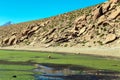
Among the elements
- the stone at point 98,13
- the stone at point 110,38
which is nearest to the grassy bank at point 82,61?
the stone at point 110,38

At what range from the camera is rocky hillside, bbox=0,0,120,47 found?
285ft

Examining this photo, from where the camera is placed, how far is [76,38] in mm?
93750

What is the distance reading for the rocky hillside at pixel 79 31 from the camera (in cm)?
8694

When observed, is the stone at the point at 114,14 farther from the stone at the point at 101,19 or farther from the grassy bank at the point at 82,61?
the grassy bank at the point at 82,61

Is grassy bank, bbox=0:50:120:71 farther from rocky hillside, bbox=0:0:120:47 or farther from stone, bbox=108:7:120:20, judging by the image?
stone, bbox=108:7:120:20

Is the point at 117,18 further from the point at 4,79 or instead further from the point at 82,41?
the point at 4,79

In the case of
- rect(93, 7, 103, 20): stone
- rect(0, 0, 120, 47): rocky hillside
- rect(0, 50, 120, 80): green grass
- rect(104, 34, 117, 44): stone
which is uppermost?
rect(93, 7, 103, 20): stone

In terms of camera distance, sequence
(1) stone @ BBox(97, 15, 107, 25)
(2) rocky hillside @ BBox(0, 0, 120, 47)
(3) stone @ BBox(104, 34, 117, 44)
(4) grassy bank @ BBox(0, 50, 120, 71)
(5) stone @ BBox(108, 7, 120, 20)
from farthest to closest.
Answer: (1) stone @ BBox(97, 15, 107, 25), (5) stone @ BBox(108, 7, 120, 20), (2) rocky hillside @ BBox(0, 0, 120, 47), (3) stone @ BBox(104, 34, 117, 44), (4) grassy bank @ BBox(0, 50, 120, 71)

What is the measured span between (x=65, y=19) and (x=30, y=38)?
49.8 ft

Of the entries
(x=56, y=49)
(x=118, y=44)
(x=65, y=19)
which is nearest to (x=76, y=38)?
(x=56, y=49)

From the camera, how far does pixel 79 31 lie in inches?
3868

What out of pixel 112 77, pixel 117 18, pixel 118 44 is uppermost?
pixel 117 18

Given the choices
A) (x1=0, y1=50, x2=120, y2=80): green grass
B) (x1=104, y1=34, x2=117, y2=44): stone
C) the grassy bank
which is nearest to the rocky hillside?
(x1=104, y1=34, x2=117, y2=44): stone

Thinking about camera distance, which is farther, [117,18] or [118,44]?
[117,18]
